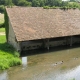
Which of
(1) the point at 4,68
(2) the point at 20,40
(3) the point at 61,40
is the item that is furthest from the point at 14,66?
(3) the point at 61,40

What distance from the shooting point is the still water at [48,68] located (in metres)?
18.6

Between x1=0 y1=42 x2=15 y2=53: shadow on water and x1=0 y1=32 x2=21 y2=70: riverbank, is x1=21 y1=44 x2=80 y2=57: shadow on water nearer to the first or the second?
x1=0 y1=42 x2=15 y2=53: shadow on water

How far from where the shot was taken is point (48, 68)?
20766 millimetres

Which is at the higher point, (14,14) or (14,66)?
(14,14)

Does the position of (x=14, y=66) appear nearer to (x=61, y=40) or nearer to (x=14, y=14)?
(x=14, y=14)

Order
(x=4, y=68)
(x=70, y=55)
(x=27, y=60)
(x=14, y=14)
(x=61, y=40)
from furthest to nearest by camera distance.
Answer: (x=61, y=40) → (x=14, y=14) → (x=70, y=55) → (x=27, y=60) → (x=4, y=68)

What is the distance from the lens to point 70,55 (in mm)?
25422

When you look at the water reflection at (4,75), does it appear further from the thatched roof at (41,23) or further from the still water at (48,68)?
the thatched roof at (41,23)

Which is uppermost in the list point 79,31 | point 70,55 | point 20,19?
point 20,19

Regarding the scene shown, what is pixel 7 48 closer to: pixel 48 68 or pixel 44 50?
pixel 44 50

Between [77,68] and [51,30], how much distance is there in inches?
314

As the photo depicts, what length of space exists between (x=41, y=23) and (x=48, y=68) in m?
8.68

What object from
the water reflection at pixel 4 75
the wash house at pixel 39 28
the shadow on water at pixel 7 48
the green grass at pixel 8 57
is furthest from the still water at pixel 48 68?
the wash house at pixel 39 28

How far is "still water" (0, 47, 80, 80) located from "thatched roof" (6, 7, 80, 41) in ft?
8.02
